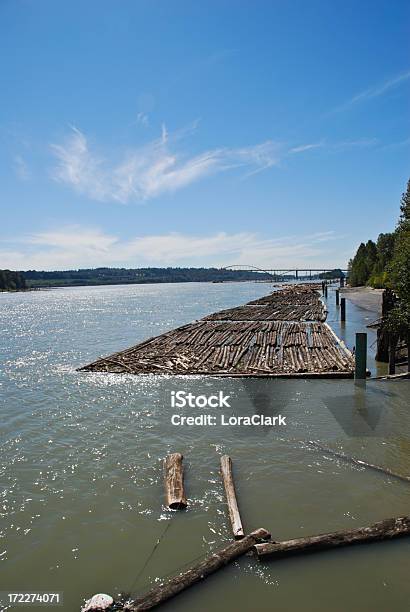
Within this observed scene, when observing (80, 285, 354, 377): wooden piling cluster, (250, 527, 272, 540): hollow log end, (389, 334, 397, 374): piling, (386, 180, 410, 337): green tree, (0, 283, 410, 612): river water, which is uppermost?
(386, 180, 410, 337): green tree

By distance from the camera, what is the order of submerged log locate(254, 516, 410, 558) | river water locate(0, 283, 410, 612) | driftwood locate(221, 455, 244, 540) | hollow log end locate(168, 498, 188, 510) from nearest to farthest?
river water locate(0, 283, 410, 612), submerged log locate(254, 516, 410, 558), driftwood locate(221, 455, 244, 540), hollow log end locate(168, 498, 188, 510)

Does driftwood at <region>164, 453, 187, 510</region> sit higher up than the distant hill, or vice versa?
the distant hill

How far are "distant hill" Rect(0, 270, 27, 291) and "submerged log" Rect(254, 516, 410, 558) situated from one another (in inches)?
7512

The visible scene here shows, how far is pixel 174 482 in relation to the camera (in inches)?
346

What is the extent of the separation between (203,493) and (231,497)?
0.79 metres

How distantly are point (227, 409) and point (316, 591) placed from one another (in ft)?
28.6

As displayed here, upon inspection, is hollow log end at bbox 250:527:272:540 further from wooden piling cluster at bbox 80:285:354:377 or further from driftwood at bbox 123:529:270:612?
wooden piling cluster at bbox 80:285:354:377

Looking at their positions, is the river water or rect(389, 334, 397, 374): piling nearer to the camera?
the river water

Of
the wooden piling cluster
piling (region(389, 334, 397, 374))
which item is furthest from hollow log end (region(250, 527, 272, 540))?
→ piling (region(389, 334, 397, 374))

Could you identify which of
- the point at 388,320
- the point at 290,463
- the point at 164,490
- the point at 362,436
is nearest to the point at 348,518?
Answer: the point at 290,463

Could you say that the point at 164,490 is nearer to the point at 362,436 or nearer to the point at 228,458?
the point at 228,458

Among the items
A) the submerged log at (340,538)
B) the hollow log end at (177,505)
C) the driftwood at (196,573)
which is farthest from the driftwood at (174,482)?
the submerged log at (340,538)

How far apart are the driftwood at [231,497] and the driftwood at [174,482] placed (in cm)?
88

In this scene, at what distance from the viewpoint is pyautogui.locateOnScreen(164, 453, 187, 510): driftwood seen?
814 cm
